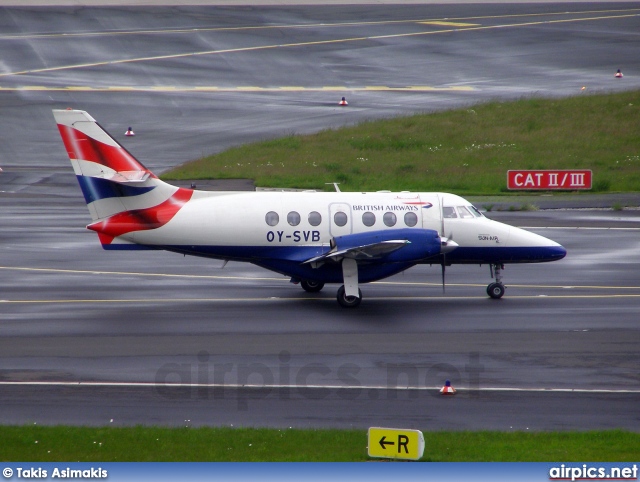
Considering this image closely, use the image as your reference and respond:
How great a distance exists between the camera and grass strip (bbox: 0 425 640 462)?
11.8 m

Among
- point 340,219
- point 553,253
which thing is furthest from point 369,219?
point 553,253

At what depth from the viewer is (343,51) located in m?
68.2

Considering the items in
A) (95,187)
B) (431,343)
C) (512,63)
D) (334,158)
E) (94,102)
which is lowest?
(431,343)

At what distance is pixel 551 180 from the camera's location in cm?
4438

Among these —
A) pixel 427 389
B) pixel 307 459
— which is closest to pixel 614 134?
pixel 427 389

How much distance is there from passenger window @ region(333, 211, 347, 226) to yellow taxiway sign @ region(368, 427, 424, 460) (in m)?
12.0

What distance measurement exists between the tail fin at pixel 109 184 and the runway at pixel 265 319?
6.76 feet

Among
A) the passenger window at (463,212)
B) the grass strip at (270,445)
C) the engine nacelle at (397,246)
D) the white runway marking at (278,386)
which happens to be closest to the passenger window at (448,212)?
the passenger window at (463,212)

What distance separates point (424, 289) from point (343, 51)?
1827 inches

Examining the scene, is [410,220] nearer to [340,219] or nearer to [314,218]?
[340,219]

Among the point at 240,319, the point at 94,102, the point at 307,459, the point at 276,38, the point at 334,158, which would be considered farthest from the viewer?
the point at 276,38

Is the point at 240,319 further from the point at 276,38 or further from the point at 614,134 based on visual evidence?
the point at 276,38

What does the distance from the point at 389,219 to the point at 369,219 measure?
1.71 feet

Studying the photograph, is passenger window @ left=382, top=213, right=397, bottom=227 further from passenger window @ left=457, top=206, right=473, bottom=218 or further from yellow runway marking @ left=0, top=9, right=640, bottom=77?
yellow runway marking @ left=0, top=9, right=640, bottom=77
